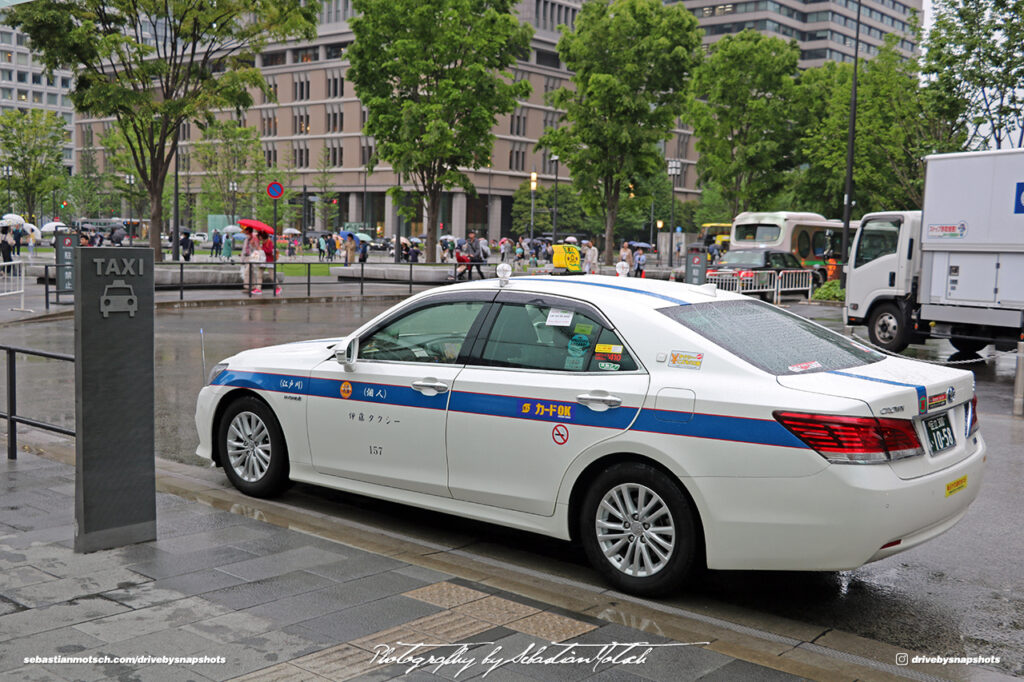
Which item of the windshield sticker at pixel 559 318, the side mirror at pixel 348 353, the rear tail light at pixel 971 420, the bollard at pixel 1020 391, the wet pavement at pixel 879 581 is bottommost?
the wet pavement at pixel 879 581

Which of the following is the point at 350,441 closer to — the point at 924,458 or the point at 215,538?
the point at 215,538

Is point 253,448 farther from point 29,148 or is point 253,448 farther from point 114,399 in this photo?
point 29,148

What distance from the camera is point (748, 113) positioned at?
2331 inches

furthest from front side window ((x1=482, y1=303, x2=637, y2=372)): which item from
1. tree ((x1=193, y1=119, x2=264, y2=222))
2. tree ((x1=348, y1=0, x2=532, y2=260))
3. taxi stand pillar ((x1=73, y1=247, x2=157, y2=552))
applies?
tree ((x1=193, y1=119, x2=264, y2=222))

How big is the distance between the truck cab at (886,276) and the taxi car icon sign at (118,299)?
15712mm

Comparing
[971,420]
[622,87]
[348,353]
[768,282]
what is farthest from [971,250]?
[622,87]

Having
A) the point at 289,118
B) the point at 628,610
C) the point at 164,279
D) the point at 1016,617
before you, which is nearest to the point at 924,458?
the point at 1016,617

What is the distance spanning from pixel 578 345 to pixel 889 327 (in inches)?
580

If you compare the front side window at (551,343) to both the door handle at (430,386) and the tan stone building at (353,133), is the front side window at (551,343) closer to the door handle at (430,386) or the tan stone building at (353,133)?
the door handle at (430,386)

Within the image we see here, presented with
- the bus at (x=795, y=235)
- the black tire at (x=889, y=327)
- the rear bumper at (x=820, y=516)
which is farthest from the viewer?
the bus at (x=795, y=235)

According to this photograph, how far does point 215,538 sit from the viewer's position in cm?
602

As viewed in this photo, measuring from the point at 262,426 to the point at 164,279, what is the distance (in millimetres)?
25345

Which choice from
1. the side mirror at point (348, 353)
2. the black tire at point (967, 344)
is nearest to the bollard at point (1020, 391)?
the black tire at point (967, 344)

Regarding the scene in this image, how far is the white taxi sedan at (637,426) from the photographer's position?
480cm
